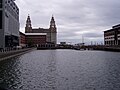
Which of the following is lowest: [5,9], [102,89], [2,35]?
[102,89]

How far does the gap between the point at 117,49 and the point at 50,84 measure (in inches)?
4559

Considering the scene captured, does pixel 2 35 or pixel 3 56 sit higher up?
pixel 2 35

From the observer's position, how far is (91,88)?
24.1 metres

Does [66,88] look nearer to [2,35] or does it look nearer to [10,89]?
[10,89]

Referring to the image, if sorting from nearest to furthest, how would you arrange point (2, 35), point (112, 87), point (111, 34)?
point (112, 87)
point (2, 35)
point (111, 34)

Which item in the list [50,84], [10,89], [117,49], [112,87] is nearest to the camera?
[10,89]

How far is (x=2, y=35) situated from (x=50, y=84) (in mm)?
89737

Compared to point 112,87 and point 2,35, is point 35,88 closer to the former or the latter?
point 112,87

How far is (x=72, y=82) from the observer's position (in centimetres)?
2750

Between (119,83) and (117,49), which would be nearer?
(119,83)

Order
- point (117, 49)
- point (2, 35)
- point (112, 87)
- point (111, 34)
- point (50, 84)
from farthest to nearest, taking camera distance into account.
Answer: point (111, 34)
point (117, 49)
point (2, 35)
point (50, 84)
point (112, 87)

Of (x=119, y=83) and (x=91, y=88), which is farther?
(x=119, y=83)

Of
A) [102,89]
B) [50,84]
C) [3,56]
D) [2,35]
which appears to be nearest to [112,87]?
[102,89]

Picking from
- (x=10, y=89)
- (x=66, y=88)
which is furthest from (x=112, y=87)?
(x=10, y=89)
